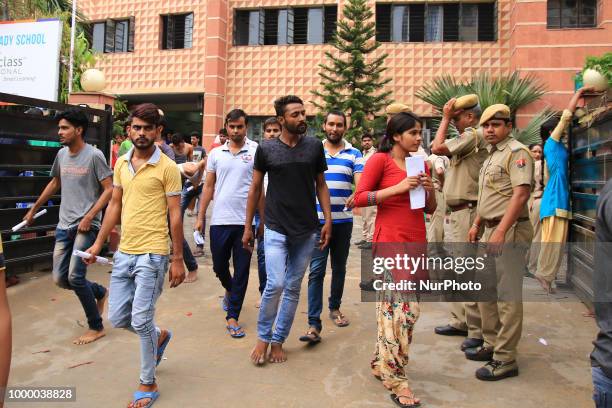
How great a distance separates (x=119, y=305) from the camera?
3139 mm

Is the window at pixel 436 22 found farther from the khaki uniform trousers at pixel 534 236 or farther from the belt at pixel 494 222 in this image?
the belt at pixel 494 222

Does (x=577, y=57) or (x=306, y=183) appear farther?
(x=577, y=57)

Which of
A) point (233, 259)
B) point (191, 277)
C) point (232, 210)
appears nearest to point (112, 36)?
point (191, 277)

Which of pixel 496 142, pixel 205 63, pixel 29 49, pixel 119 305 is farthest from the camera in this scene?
pixel 205 63

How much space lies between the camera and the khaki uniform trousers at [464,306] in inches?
155

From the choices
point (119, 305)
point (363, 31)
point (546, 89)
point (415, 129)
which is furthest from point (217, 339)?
point (546, 89)

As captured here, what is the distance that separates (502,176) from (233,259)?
92.2 inches

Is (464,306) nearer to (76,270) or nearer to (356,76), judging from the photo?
(76,270)

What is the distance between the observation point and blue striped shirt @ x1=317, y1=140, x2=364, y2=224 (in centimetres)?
435

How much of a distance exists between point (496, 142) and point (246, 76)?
17.4 m

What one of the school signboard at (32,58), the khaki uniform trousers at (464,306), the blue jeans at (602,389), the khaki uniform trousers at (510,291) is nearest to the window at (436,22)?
the school signboard at (32,58)

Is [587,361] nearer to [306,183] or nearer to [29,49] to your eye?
[306,183]

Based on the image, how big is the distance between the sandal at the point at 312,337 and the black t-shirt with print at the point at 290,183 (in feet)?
2.98

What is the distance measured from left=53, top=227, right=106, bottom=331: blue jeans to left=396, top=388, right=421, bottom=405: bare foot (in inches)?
104
